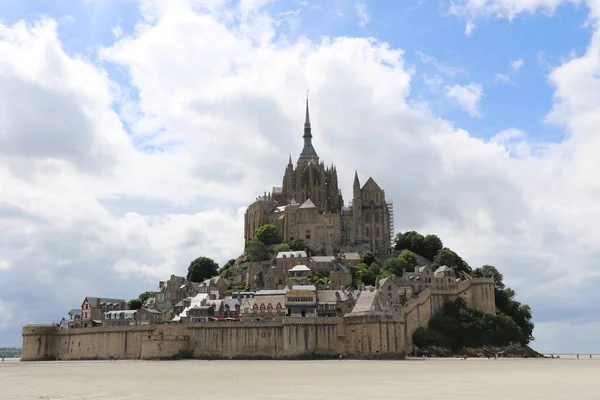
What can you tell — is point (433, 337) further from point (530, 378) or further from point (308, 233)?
point (308, 233)

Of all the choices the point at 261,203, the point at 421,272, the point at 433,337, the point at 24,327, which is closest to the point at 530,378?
the point at 433,337

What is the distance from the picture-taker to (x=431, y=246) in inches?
4791

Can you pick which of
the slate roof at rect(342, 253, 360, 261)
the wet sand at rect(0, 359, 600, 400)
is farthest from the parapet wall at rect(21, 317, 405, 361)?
the slate roof at rect(342, 253, 360, 261)

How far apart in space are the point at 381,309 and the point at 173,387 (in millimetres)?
40709

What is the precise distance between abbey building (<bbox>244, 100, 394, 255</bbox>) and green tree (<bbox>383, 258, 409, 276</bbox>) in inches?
502

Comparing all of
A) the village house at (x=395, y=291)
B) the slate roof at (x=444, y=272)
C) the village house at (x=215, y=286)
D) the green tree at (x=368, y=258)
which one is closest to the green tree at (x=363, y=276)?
the green tree at (x=368, y=258)

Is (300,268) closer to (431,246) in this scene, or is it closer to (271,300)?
(271,300)

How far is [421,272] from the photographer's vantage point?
100m

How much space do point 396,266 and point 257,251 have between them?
25966 millimetres

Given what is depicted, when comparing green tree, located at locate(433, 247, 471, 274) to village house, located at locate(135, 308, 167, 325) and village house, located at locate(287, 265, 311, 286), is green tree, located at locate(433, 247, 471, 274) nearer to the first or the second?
village house, located at locate(287, 265, 311, 286)

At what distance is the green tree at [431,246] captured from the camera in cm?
12107

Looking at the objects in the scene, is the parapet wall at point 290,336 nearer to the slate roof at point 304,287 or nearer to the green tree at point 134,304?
the slate roof at point 304,287

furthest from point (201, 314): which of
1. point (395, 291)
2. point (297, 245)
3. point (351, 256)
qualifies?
point (351, 256)

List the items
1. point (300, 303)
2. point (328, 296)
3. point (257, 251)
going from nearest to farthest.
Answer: point (300, 303)
point (328, 296)
point (257, 251)
